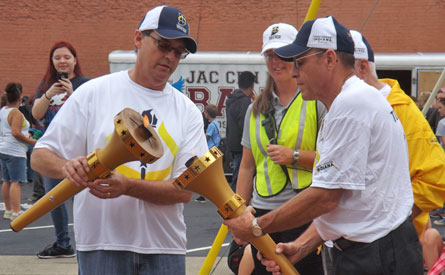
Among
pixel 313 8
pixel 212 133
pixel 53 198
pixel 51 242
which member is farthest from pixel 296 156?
pixel 212 133

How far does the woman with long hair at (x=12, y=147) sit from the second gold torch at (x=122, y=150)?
801 cm

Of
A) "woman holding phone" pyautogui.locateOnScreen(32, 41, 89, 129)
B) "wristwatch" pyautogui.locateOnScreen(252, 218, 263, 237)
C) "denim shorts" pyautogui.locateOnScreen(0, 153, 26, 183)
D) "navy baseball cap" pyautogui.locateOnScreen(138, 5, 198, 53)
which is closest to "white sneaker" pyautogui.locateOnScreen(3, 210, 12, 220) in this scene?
"denim shorts" pyautogui.locateOnScreen(0, 153, 26, 183)

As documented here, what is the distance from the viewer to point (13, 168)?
10.7 meters

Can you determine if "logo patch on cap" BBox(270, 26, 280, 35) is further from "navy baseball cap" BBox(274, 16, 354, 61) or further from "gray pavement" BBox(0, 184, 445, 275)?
"gray pavement" BBox(0, 184, 445, 275)

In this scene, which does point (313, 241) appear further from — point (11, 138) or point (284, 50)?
point (11, 138)

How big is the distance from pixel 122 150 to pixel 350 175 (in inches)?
35.6

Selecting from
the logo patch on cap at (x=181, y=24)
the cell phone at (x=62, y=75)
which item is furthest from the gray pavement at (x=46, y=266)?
the logo patch on cap at (x=181, y=24)

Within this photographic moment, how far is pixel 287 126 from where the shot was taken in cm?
444

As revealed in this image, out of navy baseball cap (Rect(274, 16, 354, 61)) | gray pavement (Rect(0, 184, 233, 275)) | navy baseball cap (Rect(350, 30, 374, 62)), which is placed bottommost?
gray pavement (Rect(0, 184, 233, 275))

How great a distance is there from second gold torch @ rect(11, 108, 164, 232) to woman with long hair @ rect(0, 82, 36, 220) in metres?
8.01

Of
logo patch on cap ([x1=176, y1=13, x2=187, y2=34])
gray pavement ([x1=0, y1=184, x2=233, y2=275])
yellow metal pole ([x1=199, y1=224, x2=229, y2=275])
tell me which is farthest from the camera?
gray pavement ([x1=0, y1=184, x2=233, y2=275])

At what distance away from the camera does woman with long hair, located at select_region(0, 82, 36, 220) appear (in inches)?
418

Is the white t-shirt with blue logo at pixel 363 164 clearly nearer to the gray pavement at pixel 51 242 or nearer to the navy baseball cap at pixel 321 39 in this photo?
the navy baseball cap at pixel 321 39

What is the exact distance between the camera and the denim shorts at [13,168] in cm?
1062
